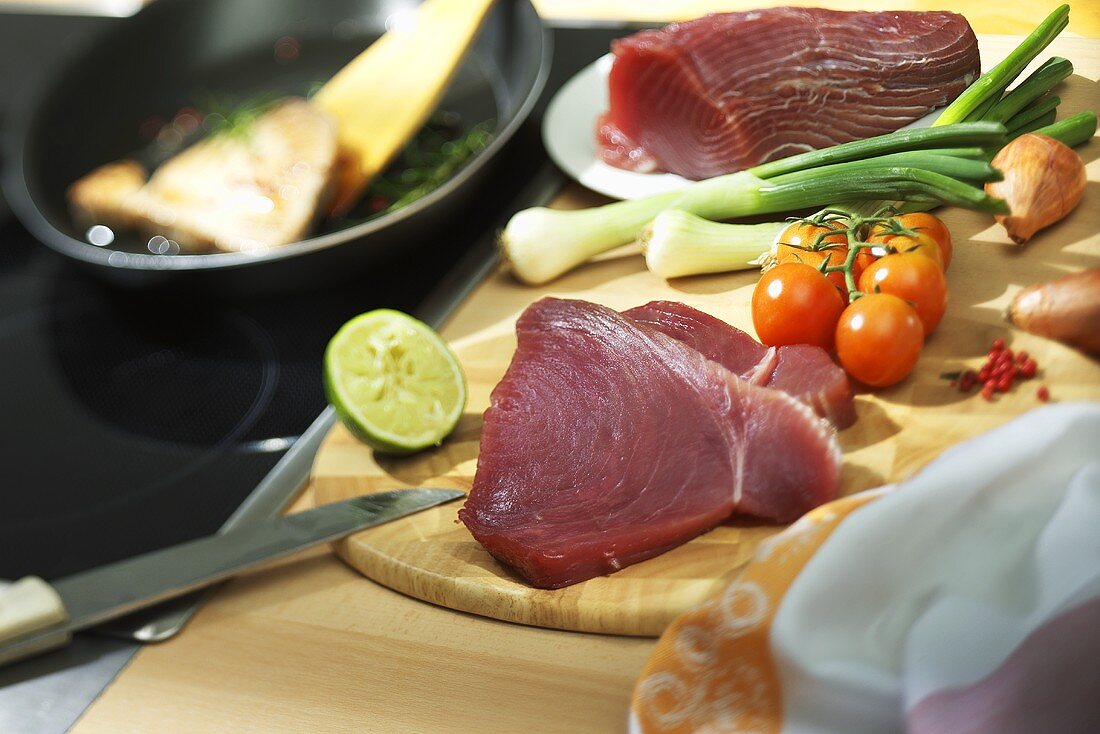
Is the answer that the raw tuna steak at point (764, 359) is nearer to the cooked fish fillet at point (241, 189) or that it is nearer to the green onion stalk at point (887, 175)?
the green onion stalk at point (887, 175)

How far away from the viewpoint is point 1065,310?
557mm

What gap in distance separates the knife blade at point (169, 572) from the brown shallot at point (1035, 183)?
516 mm

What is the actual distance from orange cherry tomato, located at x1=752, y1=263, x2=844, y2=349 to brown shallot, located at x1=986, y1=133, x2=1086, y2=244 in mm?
129

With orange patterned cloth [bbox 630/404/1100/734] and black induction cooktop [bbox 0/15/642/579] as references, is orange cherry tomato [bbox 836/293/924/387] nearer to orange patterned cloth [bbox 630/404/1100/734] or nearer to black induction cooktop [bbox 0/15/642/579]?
orange patterned cloth [bbox 630/404/1100/734]

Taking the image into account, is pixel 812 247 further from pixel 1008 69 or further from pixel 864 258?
pixel 1008 69

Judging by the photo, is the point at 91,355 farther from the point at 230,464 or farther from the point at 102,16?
the point at 102,16

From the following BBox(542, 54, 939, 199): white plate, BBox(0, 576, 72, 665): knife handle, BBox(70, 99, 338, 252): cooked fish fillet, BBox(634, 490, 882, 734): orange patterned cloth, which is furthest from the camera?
BBox(70, 99, 338, 252): cooked fish fillet

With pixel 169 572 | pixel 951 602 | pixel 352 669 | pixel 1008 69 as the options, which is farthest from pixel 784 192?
pixel 169 572

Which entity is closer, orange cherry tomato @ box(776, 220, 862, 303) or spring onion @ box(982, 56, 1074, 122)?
spring onion @ box(982, 56, 1074, 122)

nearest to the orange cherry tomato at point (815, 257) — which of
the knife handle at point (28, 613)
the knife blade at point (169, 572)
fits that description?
the knife blade at point (169, 572)

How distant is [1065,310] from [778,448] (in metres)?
0.25

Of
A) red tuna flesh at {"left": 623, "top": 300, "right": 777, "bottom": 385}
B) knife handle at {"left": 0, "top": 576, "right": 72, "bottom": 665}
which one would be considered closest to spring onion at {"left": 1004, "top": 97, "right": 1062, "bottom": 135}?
red tuna flesh at {"left": 623, "top": 300, "right": 777, "bottom": 385}

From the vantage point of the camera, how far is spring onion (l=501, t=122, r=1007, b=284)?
676mm

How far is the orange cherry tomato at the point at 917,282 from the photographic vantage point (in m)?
0.67
